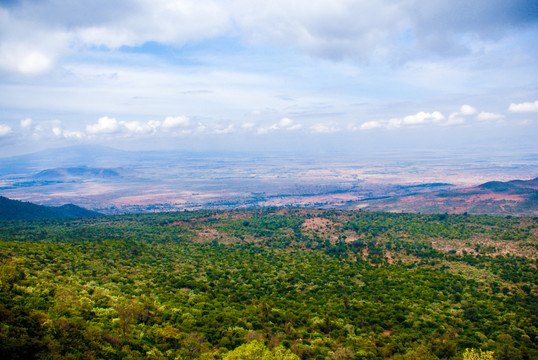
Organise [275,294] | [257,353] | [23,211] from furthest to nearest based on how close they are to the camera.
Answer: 1. [23,211]
2. [275,294]
3. [257,353]

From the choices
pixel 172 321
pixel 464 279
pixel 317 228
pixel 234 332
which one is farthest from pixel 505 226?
pixel 172 321

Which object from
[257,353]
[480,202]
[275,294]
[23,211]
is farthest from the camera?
[480,202]

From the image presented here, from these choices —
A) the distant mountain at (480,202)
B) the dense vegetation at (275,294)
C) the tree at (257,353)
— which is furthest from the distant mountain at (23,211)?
the distant mountain at (480,202)

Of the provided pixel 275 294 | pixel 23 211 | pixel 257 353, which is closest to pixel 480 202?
pixel 275 294

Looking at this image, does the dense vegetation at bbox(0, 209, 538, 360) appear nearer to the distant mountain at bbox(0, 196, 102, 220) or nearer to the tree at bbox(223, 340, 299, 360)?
the tree at bbox(223, 340, 299, 360)

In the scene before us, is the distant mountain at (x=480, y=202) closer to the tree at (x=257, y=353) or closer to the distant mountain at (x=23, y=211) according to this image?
the tree at (x=257, y=353)

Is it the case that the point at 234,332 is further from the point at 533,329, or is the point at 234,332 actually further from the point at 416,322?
the point at 533,329

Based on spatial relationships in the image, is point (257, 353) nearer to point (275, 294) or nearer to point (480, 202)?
point (275, 294)
